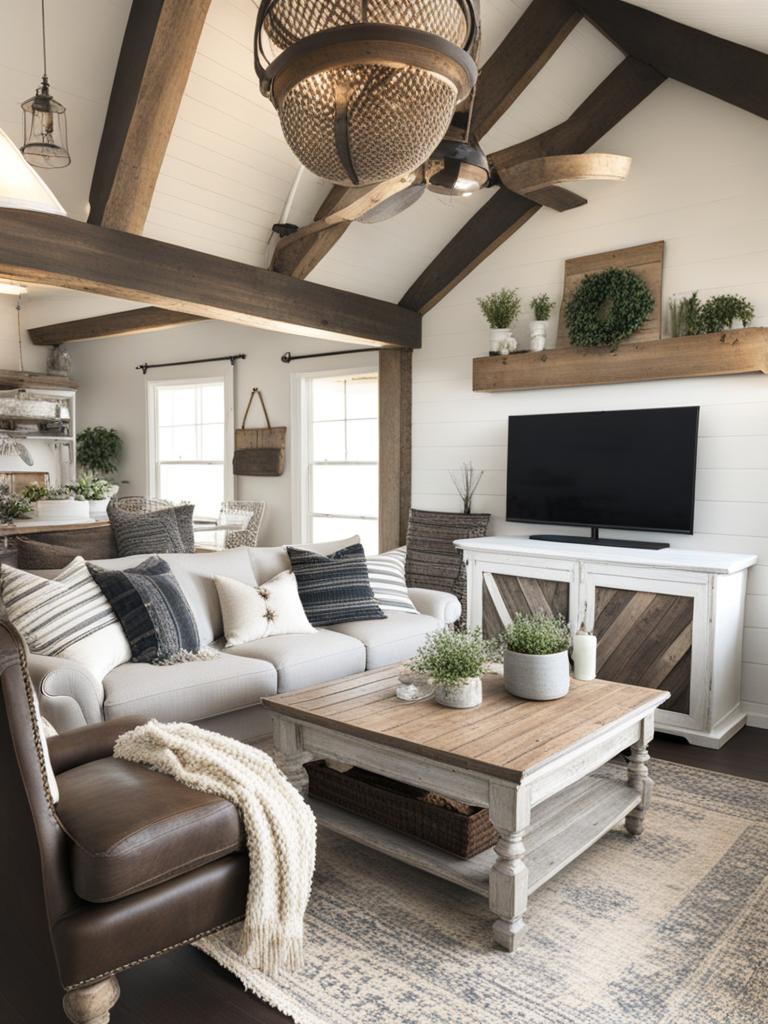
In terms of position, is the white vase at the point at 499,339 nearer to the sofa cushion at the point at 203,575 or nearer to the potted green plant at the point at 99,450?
the sofa cushion at the point at 203,575

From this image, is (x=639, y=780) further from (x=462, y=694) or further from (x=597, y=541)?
(x=597, y=541)

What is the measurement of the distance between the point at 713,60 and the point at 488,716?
136 inches

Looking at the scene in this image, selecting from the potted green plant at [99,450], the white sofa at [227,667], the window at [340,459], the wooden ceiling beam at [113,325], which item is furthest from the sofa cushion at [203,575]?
the potted green plant at [99,450]

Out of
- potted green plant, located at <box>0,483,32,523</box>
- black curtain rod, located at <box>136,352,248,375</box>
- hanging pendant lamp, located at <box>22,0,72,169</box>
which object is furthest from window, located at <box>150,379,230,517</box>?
hanging pendant lamp, located at <box>22,0,72,169</box>

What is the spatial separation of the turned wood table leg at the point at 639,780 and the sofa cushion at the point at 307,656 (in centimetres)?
→ 139

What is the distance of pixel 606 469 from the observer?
4.67 metres

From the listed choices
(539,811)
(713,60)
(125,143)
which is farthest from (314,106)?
(713,60)

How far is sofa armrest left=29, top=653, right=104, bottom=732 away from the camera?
2.75 metres

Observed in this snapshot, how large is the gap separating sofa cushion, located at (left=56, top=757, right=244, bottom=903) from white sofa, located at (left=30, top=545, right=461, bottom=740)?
820mm

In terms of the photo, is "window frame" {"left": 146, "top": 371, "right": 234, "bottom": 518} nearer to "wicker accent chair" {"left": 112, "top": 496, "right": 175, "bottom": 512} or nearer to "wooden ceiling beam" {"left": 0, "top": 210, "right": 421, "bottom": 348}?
"wicker accent chair" {"left": 112, "top": 496, "right": 175, "bottom": 512}

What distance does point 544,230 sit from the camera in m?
5.11

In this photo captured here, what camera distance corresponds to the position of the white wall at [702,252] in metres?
4.27

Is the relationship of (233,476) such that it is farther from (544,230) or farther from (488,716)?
(488,716)

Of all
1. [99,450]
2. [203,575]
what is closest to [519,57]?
[203,575]
